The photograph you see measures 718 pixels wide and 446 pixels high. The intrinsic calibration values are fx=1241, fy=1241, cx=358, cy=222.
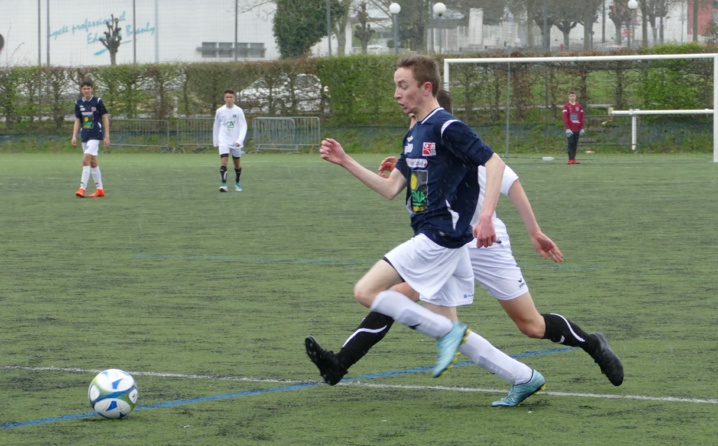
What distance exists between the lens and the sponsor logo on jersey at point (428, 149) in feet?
18.6

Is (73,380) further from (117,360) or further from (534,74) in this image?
(534,74)

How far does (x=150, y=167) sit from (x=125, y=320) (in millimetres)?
23046

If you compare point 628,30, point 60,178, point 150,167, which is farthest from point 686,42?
point 60,178

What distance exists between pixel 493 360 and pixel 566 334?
54cm

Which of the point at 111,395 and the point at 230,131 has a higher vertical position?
the point at 230,131

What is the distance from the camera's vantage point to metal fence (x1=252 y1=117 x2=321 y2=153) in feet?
132

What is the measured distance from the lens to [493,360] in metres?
5.67

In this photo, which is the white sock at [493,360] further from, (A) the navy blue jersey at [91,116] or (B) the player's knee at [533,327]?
(A) the navy blue jersey at [91,116]

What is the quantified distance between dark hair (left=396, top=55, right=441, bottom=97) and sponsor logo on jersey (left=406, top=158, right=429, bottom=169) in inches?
12.6

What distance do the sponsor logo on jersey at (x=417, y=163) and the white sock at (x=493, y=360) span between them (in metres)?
0.80

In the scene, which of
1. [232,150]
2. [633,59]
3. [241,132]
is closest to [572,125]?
[633,59]

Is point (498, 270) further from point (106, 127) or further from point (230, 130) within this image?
point (230, 130)

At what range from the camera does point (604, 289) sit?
979 cm

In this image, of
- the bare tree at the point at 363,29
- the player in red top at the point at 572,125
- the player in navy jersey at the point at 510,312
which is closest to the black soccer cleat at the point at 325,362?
the player in navy jersey at the point at 510,312
